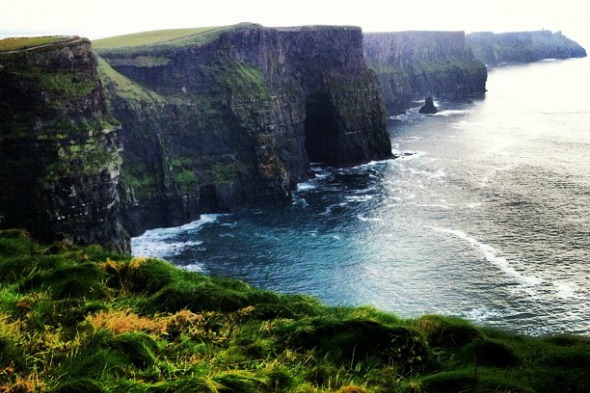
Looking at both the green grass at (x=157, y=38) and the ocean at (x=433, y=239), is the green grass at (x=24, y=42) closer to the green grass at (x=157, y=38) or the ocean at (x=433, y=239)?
the ocean at (x=433, y=239)

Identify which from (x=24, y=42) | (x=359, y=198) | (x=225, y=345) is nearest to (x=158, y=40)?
(x=24, y=42)

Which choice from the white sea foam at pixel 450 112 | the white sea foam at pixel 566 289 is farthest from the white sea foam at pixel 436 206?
the white sea foam at pixel 450 112

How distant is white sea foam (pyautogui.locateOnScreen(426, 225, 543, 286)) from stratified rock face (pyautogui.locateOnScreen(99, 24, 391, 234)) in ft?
90.3

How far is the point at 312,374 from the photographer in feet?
33.6

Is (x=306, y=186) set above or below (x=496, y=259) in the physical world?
above

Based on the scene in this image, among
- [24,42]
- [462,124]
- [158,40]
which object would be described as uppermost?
[158,40]

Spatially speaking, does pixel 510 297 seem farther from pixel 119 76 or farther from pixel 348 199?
pixel 119 76

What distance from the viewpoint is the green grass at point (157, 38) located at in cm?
8578

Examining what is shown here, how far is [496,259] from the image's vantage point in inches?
2032

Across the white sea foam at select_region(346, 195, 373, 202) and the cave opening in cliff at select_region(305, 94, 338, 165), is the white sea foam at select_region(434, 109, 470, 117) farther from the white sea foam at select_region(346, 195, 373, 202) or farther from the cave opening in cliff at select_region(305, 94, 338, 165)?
the white sea foam at select_region(346, 195, 373, 202)

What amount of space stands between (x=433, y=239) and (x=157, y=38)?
6337 cm

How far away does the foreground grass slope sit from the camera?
360 inches

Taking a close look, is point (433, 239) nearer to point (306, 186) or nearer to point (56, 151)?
point (306, 186)

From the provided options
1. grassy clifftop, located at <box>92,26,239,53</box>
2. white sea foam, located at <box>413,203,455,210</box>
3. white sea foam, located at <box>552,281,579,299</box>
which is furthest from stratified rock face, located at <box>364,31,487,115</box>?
white sea foam, located at <box>552,281,579,299</box>
